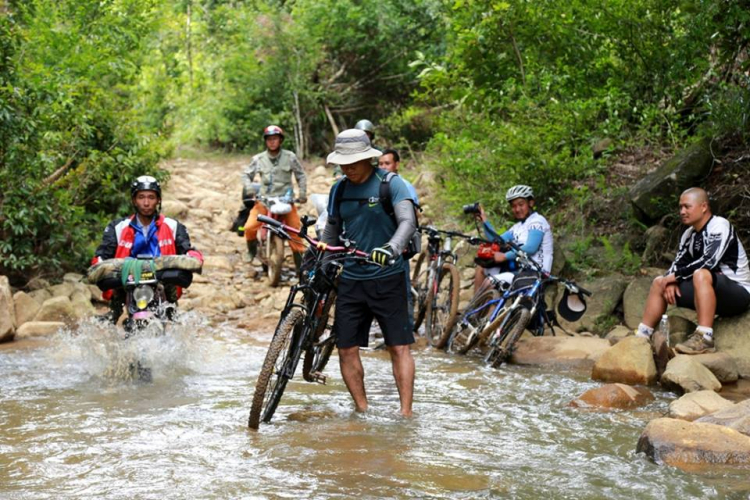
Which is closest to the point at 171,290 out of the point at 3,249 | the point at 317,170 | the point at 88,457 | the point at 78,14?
the point at 88,457

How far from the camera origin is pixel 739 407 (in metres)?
5.52

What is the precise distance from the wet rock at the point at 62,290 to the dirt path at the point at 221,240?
4.63 feet

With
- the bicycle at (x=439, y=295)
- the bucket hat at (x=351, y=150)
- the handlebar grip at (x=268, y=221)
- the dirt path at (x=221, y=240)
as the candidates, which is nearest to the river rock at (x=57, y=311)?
the dirt path at (x=221, y=240)

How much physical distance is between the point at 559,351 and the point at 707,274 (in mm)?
1672

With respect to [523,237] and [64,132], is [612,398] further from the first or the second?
[64,132]

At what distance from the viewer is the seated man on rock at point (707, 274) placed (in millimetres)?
7746

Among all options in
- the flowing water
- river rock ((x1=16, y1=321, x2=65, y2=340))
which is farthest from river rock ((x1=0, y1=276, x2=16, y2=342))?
the flowing water

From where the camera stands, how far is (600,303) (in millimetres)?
9938

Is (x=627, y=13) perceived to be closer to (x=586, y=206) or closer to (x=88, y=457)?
(x=586, y=206)

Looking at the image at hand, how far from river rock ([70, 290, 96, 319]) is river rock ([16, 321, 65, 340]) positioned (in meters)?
Result: 0.73

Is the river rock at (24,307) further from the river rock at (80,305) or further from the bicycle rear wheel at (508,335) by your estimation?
the bicycle rear wheel at (508,335)

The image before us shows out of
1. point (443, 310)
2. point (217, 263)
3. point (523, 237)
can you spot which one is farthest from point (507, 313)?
point (217, 263)

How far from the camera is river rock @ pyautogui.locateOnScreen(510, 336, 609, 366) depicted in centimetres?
864

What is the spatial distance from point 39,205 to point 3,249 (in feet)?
2.33
